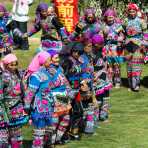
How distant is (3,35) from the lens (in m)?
14.2

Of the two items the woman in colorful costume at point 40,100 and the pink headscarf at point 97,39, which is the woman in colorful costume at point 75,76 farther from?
the woman in colorful costume at point 40,100

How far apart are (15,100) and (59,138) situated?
1581 millimetres

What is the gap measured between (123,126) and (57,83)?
9.72 feet

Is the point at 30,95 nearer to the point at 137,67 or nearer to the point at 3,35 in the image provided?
A: the point at 3,35

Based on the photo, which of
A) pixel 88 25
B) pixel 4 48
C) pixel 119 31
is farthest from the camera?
pixel 119 31

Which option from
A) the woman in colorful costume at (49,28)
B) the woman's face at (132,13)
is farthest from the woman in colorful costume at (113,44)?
the woman in colorful costume at (49,28)

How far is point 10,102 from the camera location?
29.9 ft

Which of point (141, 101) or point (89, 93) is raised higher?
point (89, 93)

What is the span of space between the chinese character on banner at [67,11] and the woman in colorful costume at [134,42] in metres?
1.34

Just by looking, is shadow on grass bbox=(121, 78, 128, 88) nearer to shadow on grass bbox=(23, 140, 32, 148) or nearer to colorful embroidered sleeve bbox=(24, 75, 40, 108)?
shadow on grass bbox=(23, 140, 32, 148)

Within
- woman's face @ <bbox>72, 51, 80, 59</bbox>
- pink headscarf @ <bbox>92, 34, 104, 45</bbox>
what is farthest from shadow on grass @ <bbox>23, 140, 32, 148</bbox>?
pink headscarf @ <bbox>92, 34, 104, 45</bbox>

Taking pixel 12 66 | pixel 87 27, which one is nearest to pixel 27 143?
pixel 12 66

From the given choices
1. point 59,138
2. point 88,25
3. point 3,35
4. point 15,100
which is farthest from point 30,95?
point 3,35

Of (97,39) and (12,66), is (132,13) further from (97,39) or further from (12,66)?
(12,66)
